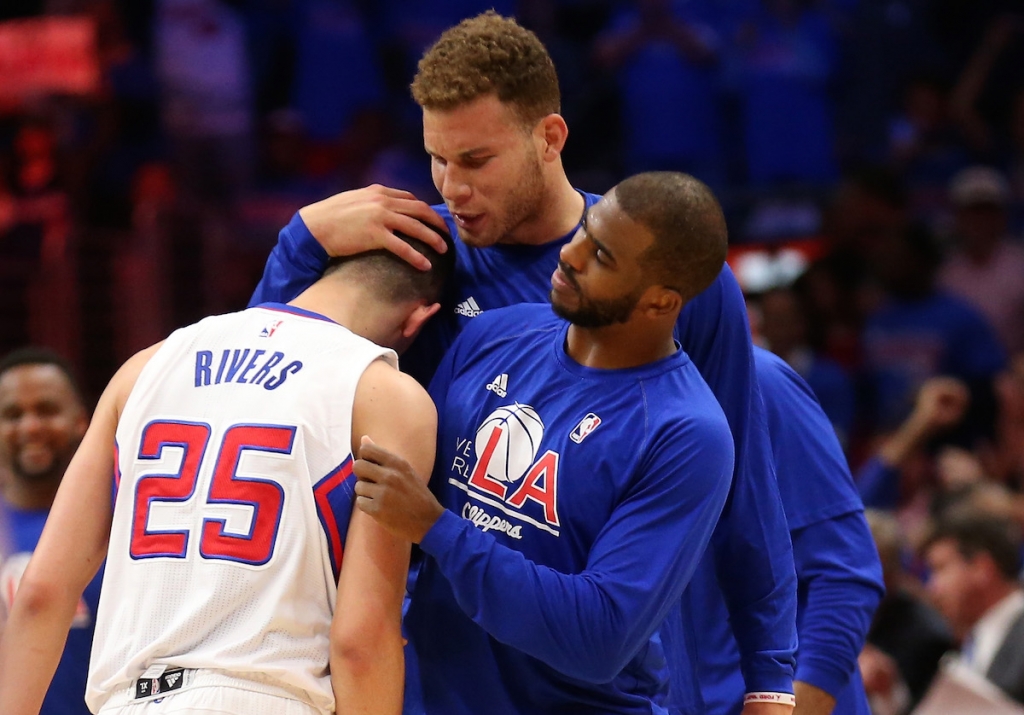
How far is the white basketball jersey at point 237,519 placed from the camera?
9.18ft

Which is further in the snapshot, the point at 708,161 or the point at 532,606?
the point at 708,161

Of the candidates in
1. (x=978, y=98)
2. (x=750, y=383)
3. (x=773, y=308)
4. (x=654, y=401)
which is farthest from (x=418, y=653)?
(x=978, y=98)

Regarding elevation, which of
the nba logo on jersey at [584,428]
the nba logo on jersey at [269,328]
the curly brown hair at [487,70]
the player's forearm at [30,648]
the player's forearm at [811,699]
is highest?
the curly brown hair at [487,70]

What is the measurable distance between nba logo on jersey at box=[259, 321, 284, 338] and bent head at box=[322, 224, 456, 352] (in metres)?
0.25

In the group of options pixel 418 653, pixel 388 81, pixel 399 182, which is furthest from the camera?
pixel 388 81

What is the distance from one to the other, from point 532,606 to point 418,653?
1.71 feet

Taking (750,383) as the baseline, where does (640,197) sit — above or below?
above

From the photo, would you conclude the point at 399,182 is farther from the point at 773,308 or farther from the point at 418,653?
the point at 418,653

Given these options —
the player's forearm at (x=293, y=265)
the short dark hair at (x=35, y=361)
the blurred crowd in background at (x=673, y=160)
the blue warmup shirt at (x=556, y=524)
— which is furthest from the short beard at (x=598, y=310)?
the blurred crowd in background at (x=673, y=160)

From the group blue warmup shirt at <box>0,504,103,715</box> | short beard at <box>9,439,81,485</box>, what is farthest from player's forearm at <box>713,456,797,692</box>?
short beard at <box>9,439,81,485</box>

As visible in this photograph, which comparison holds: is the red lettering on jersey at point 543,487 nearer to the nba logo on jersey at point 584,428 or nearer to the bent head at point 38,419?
the nba logo on jersey at point 584,428

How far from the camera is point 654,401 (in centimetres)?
288

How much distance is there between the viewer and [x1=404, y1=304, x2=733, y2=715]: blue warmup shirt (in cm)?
271

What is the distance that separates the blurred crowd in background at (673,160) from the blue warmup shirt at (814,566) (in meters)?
3.23
